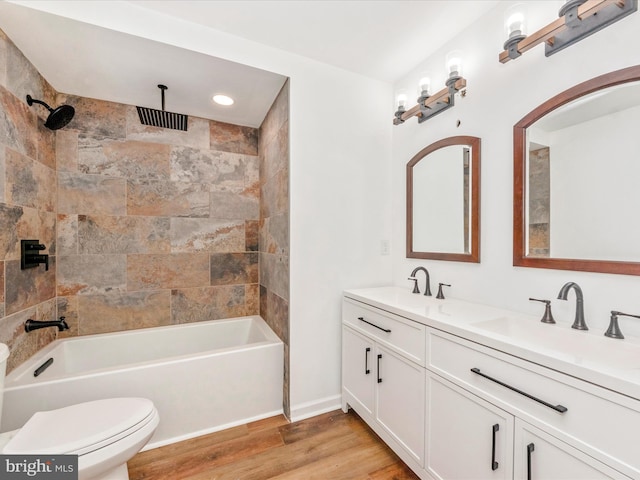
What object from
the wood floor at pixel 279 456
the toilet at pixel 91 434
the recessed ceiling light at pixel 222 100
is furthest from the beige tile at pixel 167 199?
the wood floor at pixel 279 456

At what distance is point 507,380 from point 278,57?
7.24 feet

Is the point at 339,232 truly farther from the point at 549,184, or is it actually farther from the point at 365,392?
the point at 549,184

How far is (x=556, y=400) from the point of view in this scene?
34.9 inches

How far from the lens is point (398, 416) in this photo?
153 centimetres

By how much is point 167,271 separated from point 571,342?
9.00 ft

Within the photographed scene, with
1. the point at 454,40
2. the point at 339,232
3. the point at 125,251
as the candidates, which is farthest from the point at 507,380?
the point at 125,251

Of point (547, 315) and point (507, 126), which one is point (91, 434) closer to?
point (547, 315)

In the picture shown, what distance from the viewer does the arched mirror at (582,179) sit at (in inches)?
44.0

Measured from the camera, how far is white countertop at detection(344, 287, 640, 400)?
804 millimetres

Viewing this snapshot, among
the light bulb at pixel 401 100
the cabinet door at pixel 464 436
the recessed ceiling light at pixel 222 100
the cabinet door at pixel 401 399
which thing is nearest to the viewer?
the cabinet door at pixel 464 436

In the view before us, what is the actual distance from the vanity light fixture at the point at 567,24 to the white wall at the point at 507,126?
36mm

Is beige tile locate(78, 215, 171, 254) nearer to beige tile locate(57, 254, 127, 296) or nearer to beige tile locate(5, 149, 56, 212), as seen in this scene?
beige tile locate(57, 254, 127, 296)

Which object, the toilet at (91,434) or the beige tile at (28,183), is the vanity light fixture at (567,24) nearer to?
the toilet at (91,434)

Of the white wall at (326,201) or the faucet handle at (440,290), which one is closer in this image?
the faucet handle at (440,290)
